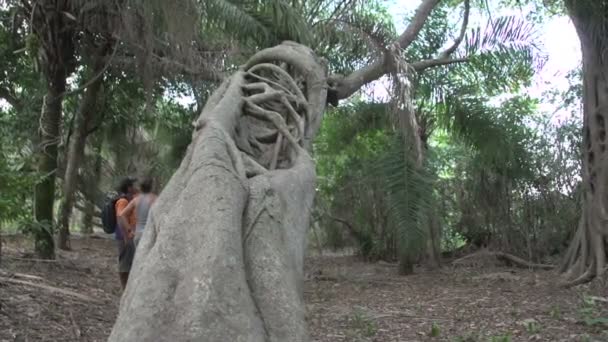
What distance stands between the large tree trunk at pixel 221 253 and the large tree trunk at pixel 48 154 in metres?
4.96

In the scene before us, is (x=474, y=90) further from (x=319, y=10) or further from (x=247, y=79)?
(x=247, y=79)

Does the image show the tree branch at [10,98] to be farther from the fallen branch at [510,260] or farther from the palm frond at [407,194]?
the fallen branch at [510,260]

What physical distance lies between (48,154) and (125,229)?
2.73m

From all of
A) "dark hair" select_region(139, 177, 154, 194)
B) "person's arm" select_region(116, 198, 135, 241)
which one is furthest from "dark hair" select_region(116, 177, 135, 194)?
"dark hair" select_region(139, 177, 154, 194)

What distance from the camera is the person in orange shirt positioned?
676cm

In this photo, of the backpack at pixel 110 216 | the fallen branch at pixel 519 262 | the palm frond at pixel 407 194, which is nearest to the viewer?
the backpack at pixel 110 216

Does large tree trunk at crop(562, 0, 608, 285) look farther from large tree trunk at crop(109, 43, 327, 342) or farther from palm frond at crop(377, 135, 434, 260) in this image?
large tree trunk at crop(109, 43, 327, 342)

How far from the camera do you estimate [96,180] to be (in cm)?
1773

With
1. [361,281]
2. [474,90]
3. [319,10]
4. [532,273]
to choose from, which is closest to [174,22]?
[319,10]

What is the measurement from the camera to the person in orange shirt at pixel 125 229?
676 cm

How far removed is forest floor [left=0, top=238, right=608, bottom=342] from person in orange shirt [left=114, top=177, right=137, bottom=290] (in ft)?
1.29

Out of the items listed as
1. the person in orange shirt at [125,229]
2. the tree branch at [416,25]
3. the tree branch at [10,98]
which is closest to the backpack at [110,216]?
the person in orange shirt at [125,229]

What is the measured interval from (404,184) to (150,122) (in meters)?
5.90

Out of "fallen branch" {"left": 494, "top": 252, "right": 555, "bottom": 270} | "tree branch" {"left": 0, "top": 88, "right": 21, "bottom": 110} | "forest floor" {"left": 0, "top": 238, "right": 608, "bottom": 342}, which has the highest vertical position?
"tree branch" {"left": 0, "top": 88, "right": 21, "bottom": 110}
